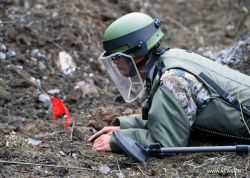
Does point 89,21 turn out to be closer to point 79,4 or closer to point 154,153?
point 79,4

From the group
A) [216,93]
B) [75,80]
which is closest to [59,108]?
[216,93]

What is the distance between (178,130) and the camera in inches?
177

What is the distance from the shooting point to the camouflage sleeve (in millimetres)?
4531

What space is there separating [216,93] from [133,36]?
30.7 inches

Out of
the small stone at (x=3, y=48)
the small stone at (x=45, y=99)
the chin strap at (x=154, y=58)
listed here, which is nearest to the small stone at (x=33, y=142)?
the chin strap at (x=154, y=58)

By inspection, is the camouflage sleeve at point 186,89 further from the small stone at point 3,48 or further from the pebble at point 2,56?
the small stone at point 3,48

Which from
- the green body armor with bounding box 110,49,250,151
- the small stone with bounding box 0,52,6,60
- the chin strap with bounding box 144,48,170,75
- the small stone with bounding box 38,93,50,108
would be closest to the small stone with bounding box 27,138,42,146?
the green body armor with bounding box 110,49,250,151

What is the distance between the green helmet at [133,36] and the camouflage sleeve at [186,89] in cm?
31

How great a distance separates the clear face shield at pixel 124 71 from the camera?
4.82 m

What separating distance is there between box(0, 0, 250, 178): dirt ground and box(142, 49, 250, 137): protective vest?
0.25 m

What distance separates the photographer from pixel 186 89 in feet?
15.0

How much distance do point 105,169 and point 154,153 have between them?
380mm

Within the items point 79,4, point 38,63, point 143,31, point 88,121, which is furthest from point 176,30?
point 143,31

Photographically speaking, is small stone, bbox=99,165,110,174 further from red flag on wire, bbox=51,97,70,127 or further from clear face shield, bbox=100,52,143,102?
red flag on wire, bbox=51,97,70,127
